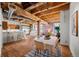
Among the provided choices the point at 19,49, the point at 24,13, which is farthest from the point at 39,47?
the point at 24,13

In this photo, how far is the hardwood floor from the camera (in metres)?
3.13

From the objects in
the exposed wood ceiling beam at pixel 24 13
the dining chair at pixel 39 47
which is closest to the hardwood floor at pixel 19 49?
the dining chair at pixel 39 47

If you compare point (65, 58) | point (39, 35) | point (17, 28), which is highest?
point (17, 28)

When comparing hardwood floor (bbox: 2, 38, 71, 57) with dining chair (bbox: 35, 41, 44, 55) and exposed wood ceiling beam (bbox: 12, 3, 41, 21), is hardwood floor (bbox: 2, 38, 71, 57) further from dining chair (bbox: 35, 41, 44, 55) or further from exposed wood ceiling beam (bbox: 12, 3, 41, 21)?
exposed wood ceiling beam (bbox: 12, 3, 41, 21)

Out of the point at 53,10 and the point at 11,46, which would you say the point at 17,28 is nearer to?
the point at 11,46

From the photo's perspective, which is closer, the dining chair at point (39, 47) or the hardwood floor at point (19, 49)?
the dining chair at point (39, 47)

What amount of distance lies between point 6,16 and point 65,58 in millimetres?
1843

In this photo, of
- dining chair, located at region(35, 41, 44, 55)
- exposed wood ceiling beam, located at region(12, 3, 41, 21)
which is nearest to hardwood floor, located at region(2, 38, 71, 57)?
dining chair, located at region(35, 41, 44, 55)

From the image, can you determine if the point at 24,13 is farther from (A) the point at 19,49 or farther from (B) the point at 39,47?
(B) the point at 39,47

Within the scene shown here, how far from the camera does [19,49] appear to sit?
11.3ft

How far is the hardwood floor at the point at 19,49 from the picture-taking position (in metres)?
3.13

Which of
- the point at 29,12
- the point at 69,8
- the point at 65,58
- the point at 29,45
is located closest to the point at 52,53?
the point at 65,58

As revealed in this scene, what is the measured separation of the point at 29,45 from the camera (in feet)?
12.1

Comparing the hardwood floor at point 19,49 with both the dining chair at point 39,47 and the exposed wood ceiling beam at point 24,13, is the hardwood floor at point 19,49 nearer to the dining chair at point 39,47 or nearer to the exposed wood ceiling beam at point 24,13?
the dining chair at point 39,47
